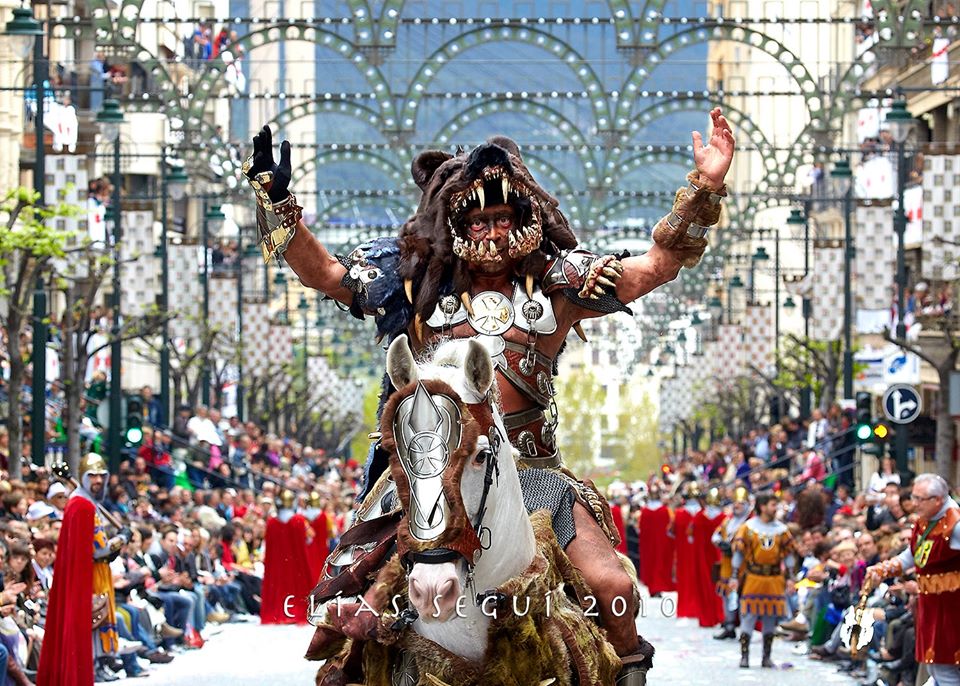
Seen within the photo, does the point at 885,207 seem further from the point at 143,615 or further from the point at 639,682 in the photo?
the point at 639,682

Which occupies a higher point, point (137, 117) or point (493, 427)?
point (137, 117)

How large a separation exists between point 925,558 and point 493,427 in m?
7.18

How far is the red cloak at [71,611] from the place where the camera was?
1460 centimetres

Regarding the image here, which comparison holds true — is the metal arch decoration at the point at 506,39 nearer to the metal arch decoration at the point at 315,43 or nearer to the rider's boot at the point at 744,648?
the metal arch decoration at the point at 315,43

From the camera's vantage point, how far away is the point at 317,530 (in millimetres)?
28641

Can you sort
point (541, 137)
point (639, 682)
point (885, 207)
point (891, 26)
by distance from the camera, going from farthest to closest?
point (541, 137) < point (885, 207) < point (891, 26) < point (639, 682)

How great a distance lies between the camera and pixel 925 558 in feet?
46.5

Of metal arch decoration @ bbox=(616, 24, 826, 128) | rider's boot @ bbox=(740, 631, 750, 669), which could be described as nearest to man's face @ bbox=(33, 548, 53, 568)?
rider's boot @ bbox=(740, 631, 750, 669)

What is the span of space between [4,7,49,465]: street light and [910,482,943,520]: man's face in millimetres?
10902

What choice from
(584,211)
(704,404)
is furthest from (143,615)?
(704,404)

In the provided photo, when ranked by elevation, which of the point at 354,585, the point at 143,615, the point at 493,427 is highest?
the point at 493,427

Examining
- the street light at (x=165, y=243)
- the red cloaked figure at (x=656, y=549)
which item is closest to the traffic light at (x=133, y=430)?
the street light at (x=165, y=243)

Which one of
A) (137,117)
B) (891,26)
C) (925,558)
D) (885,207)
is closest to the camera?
(925,558)

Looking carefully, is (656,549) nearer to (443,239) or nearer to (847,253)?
(847,253)
